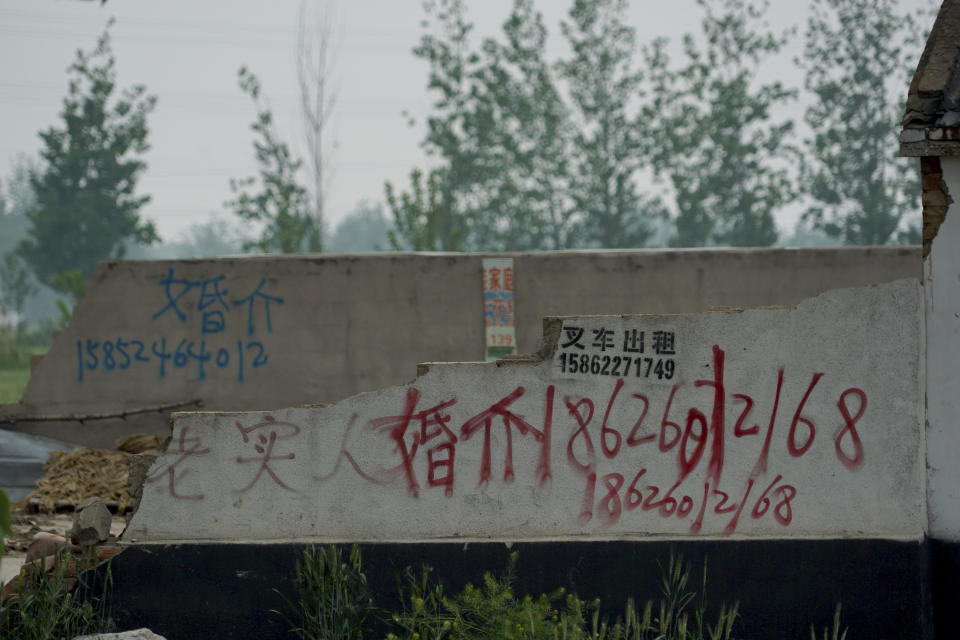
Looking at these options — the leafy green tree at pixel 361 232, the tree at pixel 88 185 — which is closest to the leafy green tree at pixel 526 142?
the tree at pixel 88 185

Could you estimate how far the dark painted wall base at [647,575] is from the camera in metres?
5.62

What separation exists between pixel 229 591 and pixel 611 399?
231 centimetres

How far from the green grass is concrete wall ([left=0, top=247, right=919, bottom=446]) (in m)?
6.17

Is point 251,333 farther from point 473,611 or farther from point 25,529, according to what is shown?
point 473,611

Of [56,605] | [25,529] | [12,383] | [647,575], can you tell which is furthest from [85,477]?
[12,383]

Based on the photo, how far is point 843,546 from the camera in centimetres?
562

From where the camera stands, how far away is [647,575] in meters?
5.66

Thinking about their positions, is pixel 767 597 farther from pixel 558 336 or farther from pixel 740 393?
pixel 558 336

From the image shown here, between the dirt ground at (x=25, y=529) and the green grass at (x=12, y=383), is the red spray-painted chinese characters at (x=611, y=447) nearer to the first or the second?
the dirt ground at (x=25, y=529)

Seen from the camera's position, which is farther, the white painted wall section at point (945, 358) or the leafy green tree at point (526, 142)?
the leafy green tree at point (526, 142)

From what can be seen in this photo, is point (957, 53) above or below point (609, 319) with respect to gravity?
above

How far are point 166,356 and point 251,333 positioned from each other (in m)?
0.85

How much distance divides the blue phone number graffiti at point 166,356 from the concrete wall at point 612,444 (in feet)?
13.8

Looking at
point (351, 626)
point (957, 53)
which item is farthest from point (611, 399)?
point (957, 53)
